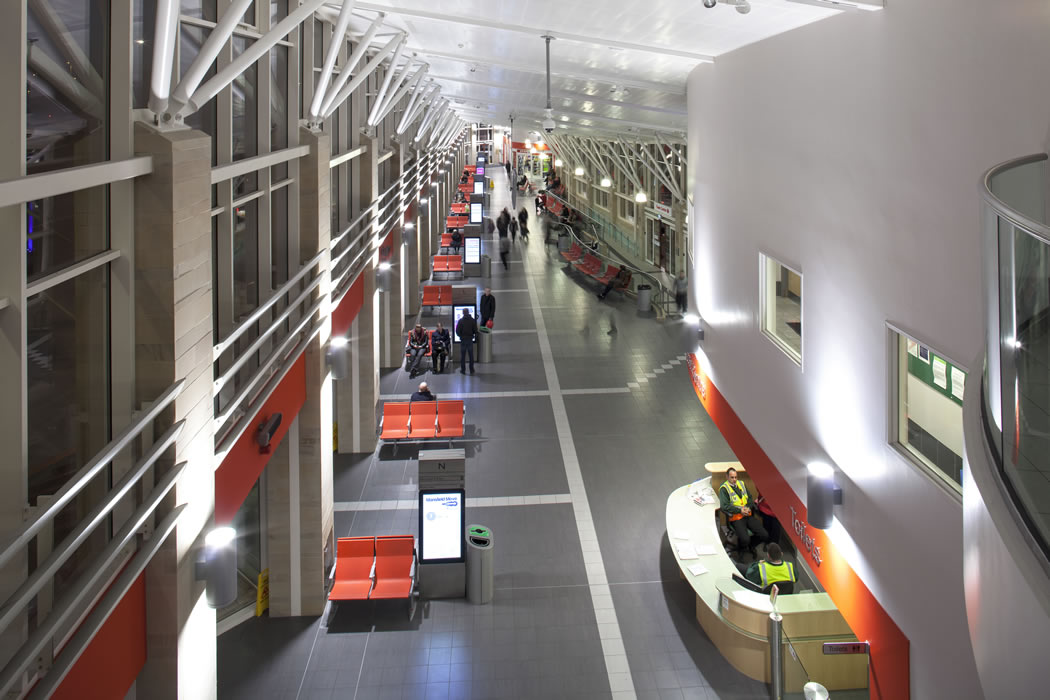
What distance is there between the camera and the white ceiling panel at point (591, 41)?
8.75 m

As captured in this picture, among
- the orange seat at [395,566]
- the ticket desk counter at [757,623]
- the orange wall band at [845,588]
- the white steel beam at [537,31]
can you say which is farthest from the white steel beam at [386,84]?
the ticket desk counter at [757,623]

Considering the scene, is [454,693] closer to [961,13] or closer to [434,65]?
[961,13]

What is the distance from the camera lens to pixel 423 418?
51.1 feet

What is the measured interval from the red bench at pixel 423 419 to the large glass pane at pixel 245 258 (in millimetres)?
6772

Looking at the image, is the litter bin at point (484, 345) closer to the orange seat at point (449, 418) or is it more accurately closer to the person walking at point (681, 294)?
the orange seat at point (449, 418)

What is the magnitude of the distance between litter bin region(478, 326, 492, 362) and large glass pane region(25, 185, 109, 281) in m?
15.6

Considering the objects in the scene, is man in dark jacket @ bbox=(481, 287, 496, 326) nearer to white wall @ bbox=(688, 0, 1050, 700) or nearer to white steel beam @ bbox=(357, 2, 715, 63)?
white steel beam @ bbox=(357, 2, 715, 63)

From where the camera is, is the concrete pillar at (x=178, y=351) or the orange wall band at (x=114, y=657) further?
the concrete pillar at (x=178, y=351)

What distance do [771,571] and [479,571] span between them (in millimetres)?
3404

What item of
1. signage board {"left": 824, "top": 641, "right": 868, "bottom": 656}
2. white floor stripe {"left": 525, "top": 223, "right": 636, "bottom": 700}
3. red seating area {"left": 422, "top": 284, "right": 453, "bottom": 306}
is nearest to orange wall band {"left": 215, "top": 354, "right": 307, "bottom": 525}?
white floor stripe {"left": 525, "top": 223, "right": 636, "bottom": 700}

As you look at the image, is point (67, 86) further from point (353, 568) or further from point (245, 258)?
point (353, 568)

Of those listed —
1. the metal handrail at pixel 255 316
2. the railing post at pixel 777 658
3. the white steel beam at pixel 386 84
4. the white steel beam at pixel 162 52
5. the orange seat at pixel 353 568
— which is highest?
the white steel beam at pixel 386 84

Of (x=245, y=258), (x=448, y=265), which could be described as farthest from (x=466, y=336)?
(x=448, y=265)

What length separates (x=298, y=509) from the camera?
1038 centimetres
